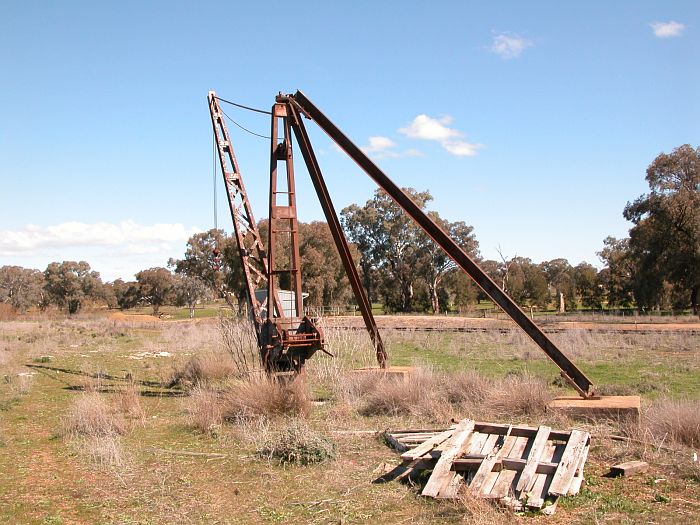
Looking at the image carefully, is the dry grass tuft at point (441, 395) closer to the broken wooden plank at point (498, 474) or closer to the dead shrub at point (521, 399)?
the dead shrub at point (521, 399)

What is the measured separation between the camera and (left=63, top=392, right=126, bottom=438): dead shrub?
36.2 ft

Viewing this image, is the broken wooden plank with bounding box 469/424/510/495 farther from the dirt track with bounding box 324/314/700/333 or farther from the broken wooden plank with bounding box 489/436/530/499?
the dirt track with bounding box 324/314/700/333

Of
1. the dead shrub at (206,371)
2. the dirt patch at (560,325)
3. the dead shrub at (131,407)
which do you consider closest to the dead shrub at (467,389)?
the dead shrub at (131,407)

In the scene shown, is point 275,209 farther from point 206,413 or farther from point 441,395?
point 441,395

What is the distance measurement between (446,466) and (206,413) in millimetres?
5332

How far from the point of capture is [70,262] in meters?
91.4

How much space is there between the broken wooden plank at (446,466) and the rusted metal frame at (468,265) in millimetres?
2826

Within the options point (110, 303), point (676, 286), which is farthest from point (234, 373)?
point (110, 303)

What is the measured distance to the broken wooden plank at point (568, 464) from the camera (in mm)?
6883

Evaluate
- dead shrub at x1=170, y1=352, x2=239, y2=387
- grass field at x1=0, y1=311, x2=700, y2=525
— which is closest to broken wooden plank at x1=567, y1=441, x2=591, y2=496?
grass field at x1=0, y1=311, x2=700, y2=525

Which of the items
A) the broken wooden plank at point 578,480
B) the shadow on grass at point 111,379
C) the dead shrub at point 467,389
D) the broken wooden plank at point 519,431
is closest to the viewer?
the broken wooden plank at point 578,480

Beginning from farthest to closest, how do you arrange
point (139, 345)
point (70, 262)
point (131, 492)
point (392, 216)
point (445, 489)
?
point (70, 262) < point (392, 216) < point (139, 345) < point (131, 492) < point (445, 489)

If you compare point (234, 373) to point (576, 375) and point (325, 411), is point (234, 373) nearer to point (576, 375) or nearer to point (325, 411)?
point (325, 411)

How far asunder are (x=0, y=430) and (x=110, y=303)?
316 ft
